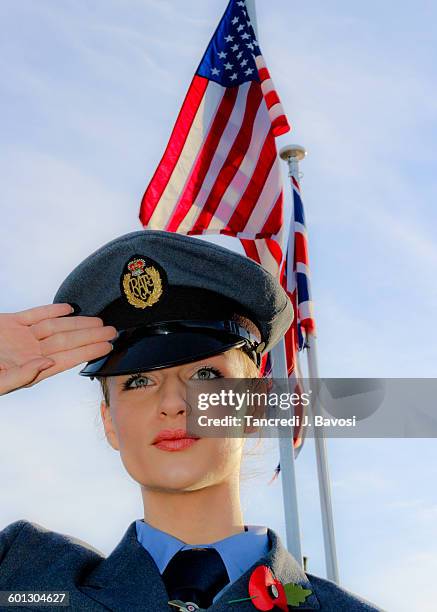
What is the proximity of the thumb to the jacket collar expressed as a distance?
2.38 feet

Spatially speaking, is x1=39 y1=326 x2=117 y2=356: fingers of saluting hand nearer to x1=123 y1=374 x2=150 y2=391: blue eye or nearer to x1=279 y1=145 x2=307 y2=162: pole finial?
x1=123 y1=374 x2=150 y2=391: blue eye

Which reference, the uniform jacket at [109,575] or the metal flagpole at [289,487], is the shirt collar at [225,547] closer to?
the uniform jacket at [109,575]

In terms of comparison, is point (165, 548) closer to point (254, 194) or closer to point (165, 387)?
point (165, 387)

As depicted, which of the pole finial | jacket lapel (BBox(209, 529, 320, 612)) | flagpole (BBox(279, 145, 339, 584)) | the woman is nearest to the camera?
jacket lapel (BBox(209, 529, 320, 612))

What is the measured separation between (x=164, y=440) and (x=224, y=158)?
Result: 4.75 m

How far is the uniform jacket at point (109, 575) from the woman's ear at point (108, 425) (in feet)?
1.04

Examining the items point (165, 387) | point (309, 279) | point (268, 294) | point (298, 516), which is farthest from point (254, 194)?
point (165, 387)

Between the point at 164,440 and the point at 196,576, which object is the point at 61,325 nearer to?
the point at 164,440

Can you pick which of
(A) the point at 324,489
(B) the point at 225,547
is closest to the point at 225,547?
(B) the point at 225,547

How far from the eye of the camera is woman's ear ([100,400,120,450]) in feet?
11.2

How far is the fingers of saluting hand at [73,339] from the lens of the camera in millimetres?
3209

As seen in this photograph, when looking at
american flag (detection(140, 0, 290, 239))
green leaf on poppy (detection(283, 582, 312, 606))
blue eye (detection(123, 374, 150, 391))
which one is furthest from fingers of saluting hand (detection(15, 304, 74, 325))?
american flag (detection(140, 0, 290, 239))

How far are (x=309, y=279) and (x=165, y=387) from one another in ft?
16.5

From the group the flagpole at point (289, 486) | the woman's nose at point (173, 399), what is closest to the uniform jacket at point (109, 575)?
the woman's nose at point (173, 399)
